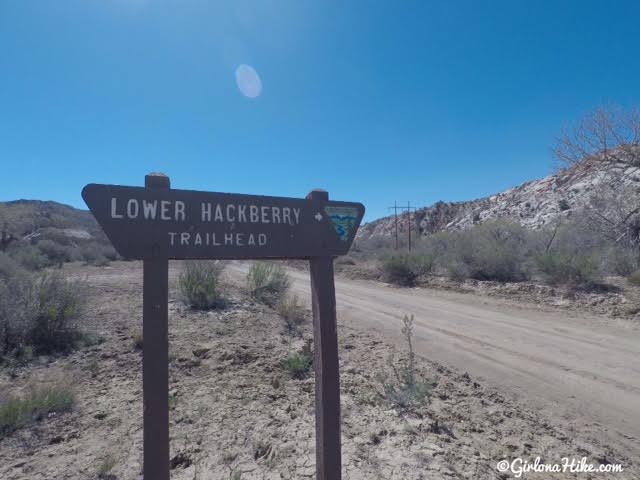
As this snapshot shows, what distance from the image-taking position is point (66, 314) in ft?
19.7

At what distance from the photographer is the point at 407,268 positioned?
15.5 meters

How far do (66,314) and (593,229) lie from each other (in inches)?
726

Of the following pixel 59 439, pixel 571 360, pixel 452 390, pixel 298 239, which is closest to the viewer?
pixel 298 239

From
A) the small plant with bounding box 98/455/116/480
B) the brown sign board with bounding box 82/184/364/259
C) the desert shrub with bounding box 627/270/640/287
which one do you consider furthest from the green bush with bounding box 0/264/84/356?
the desert shrub with bounding box 627/270/640/287

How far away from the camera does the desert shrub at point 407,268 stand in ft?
50.7

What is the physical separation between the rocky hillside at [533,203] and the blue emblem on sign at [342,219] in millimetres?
14107

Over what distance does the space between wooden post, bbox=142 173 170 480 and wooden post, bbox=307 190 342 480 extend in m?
0.91

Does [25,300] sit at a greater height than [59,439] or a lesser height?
greater

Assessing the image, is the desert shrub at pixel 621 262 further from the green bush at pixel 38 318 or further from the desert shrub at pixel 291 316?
the green bush at pixel 38 318

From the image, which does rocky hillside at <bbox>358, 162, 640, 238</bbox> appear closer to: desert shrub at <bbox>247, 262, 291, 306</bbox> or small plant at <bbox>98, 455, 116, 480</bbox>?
desert shrub at <bbox>247, 262, 291, 306</bbox>

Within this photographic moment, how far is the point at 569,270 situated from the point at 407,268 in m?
6.06

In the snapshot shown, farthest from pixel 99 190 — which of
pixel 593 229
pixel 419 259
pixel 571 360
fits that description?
pixel 593 229

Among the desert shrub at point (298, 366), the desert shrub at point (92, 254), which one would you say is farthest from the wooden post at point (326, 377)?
the desert shrub at point (92, 254)

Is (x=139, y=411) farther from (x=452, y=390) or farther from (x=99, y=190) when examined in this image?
(x=452, y=390)
